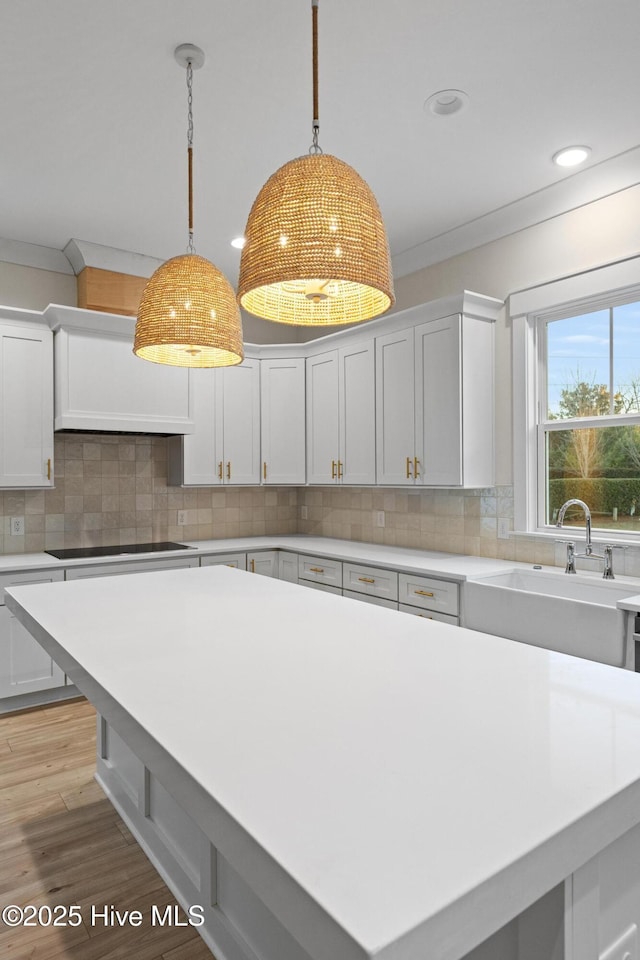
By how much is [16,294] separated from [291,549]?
2.40 m

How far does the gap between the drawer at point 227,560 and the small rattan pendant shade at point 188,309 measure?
229 cm

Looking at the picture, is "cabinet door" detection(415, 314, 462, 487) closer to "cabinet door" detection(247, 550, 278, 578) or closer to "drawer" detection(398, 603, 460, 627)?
"drawer" detection(398, 603, 460, 627)

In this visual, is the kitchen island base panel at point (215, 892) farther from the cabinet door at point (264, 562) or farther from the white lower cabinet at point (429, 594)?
the cabinet door at point (264, 562)

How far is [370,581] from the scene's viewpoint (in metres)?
3.51

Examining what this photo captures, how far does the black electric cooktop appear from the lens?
3731mm

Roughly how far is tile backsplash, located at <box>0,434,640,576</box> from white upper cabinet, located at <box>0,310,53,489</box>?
327 mm

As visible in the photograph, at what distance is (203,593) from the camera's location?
83.3 inches

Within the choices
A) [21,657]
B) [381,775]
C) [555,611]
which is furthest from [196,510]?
[381,775]

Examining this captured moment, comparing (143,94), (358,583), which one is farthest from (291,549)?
(143,94)

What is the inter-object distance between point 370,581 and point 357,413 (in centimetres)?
113

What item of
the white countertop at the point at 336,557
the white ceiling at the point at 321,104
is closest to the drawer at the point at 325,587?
the white countertop at the point at 336,557

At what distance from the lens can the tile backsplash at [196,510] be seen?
362cm

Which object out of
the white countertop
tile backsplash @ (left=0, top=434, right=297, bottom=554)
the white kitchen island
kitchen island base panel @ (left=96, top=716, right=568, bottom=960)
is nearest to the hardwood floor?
kitchen island base panel @ (left=96, top=716, right=568, bottom=960)

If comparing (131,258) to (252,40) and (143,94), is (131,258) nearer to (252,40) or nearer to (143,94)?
(143,94)
